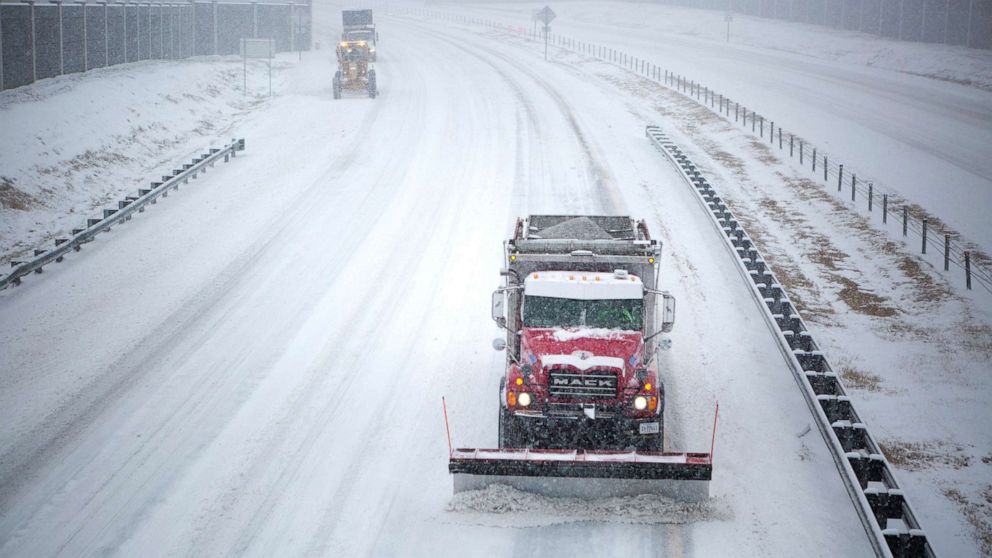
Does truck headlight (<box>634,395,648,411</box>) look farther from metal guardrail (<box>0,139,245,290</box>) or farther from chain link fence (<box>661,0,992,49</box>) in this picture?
chain link fence (<box>661,0,992,49</box>)

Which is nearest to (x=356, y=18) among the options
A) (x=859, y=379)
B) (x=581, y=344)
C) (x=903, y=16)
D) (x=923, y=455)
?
(x=903, y=16)

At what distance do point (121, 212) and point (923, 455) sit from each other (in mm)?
20592

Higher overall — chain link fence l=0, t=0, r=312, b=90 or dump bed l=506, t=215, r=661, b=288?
chain link fence l=0, t=0, r=312, b=90

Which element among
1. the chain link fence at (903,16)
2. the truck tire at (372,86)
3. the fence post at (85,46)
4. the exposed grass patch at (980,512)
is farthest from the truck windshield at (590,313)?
the chain link fence at (903,16)

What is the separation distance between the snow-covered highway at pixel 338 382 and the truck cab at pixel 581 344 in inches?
41.9

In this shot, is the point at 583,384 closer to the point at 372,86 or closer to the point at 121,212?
the point at 121,212

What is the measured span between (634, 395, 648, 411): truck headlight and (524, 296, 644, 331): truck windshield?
107 cm

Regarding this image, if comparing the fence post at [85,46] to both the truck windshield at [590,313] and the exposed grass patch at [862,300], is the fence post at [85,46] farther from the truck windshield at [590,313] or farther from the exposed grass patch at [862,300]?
the truck windshield at [590,313]

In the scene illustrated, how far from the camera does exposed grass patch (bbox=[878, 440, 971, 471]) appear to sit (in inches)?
503

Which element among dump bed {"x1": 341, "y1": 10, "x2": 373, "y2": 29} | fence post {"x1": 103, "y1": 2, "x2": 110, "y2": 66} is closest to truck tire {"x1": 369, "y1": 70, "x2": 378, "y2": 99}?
dump bed {"x1": 341, "y1": 10, "x2": 373, "y2": 29}

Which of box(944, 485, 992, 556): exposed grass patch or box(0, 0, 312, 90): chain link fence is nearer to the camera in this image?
box(944, 485, 992, 556): exposed grass patch

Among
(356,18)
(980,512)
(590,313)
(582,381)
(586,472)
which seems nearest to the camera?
(586,472)

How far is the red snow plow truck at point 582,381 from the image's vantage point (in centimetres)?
1093

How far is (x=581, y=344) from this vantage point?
11938 millimetres
